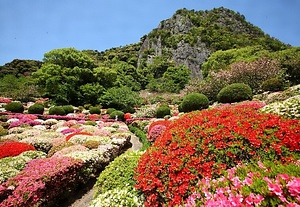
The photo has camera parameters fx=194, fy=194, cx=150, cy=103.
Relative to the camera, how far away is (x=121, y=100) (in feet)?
105

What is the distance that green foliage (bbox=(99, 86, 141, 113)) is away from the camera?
3188 cm

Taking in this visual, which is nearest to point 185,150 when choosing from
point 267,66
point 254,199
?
A: point 254,199

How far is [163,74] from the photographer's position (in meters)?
58.3

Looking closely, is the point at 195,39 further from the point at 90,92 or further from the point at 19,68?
the point at 19,68

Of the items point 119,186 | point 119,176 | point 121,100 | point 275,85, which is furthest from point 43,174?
point 121,100

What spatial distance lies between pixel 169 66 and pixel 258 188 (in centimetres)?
5847

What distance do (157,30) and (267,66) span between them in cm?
5267

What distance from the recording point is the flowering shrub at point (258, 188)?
5.90 ft

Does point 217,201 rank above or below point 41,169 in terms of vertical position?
above

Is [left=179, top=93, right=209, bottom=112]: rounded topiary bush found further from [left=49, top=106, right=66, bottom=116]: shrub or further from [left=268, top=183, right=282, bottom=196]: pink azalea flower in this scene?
[left=268, top=183, right=282, bottom=196]: pink azalea flower

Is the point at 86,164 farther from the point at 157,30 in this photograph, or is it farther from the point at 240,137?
the point at 157,30

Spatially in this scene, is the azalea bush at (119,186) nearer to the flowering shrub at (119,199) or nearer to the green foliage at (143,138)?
the flowering shrub at (119,199)

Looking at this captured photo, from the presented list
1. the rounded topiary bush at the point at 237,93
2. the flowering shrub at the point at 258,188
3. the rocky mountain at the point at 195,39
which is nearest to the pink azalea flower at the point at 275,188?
the flowering shrub at the point at 258,188

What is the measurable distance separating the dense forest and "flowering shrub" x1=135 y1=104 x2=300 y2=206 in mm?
19319
